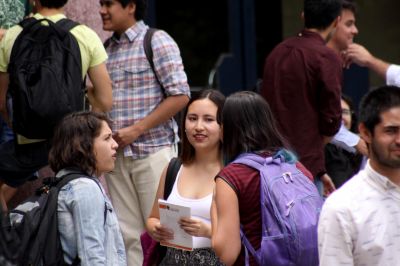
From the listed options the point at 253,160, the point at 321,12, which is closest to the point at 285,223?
the point at 253,160

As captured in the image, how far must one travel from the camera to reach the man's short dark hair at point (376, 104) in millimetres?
5137

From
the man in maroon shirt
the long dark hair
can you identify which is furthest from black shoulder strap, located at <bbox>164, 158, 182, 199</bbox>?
the man in maroon shirt

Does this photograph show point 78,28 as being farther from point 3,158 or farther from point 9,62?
point 3,158

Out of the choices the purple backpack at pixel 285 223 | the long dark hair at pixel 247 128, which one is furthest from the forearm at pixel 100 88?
the purple backpack at pixel 285 223

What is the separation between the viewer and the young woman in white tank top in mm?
6453

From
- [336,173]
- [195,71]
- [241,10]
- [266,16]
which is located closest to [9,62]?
[336,173]

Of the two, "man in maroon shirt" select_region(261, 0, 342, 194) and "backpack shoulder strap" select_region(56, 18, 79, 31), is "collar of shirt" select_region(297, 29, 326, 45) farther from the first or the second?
"backpack shoulder strap" select_region(56, 18, 79, 31)

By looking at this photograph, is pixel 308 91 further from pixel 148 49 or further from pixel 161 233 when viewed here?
pixel 161 233

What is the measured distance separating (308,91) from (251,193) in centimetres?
239

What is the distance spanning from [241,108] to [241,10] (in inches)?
215

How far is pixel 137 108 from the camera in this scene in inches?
315

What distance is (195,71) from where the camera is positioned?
14633 millimetres

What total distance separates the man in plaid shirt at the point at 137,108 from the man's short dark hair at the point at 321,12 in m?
1.02

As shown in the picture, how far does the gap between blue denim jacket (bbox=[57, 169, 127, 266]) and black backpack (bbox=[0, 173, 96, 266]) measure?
4cm
